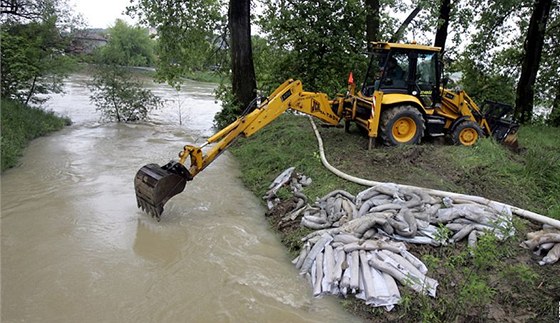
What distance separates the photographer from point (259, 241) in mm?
5746

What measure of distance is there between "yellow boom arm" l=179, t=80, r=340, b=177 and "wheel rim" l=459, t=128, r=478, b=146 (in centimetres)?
271

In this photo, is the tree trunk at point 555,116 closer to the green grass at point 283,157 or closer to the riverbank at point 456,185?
the riverbank at point 456,185

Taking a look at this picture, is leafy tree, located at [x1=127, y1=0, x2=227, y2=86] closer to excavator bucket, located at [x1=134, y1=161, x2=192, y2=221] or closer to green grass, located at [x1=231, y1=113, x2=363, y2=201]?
green grass, located at [x1=231, y1=113, x2=363, y2=201]

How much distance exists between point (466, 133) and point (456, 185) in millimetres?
2685

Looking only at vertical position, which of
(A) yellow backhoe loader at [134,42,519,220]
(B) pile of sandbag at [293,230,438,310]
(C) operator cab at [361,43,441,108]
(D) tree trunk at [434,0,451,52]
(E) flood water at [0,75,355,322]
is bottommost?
(E) flood water at [0,75,355,322]

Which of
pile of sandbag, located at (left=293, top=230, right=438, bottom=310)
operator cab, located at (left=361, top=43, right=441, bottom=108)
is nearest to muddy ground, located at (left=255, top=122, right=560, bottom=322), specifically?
pile of sandbag, located at (left=293, top=230, right=438, bottom=310)

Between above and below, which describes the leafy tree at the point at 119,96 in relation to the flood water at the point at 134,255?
above

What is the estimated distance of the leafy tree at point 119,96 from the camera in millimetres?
14758

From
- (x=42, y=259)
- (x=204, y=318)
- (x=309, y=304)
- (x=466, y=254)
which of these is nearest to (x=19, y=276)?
(x=42, y=259)

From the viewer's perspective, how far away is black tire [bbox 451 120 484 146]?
838cm

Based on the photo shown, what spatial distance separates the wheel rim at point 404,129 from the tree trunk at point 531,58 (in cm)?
833

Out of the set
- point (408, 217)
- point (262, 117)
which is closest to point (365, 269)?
point (408, 217)

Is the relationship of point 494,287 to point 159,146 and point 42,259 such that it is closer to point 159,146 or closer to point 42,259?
point 42,259

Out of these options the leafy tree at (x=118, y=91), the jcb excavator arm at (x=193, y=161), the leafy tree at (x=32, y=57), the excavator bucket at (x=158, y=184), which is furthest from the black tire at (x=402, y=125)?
the leafy tree at (x=32, y=57)
